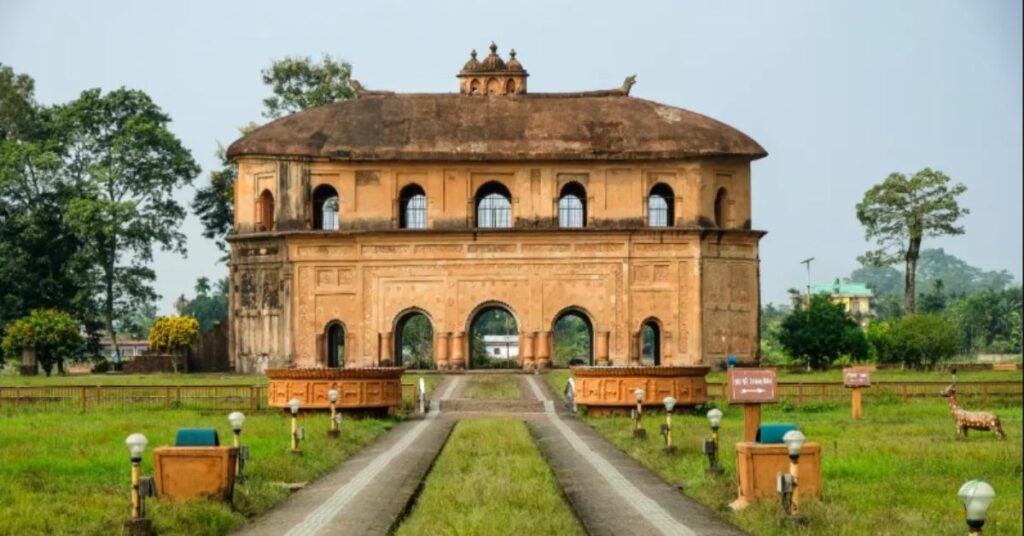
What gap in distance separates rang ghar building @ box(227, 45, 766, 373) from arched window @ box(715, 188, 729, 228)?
192 millimetres

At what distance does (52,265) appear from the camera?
81688 millimetres

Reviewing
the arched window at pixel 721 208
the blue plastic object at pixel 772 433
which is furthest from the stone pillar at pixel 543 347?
the blue plastic object at pixel 772 433

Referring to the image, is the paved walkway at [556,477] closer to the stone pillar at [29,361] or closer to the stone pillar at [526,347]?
the stone pillar at [526,347]

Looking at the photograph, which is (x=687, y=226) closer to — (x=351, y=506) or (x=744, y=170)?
(x=744, y=170)

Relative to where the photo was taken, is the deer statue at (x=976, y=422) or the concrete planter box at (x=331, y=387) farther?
the concrete planter box at (x=331, y=387)

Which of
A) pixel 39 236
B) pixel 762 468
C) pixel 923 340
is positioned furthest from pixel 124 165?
pixel 762 468

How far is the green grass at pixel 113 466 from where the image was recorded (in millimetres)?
23438

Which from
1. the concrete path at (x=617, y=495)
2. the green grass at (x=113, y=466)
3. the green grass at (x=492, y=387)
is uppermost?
the green grass at (x=492, y=387)

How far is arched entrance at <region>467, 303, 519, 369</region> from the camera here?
70438mm

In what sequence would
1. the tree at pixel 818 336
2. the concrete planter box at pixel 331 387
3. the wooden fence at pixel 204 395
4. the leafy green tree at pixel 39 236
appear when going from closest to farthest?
the concrete planter box at pixel 331 387 < the wooden fence at pixel 204 395 < the tree at pixel 818 336 < the leafy green tree at pixel 39 236

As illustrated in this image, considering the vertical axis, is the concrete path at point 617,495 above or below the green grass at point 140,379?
below

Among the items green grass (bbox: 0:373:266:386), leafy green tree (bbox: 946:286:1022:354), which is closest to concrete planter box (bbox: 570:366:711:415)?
green grass (bbox: 0:373:266:386)

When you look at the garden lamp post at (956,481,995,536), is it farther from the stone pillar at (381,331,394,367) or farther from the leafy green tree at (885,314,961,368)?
the leafy green tree at (885,314,961,368)

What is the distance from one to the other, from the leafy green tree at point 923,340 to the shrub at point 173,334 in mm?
26638
